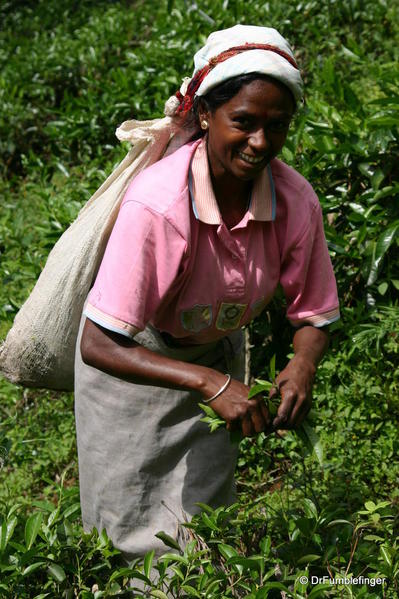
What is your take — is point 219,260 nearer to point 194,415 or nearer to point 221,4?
point 194,415

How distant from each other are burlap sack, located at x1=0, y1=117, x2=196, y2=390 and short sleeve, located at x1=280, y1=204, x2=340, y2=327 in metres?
0.43

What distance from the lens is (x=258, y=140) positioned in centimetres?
200

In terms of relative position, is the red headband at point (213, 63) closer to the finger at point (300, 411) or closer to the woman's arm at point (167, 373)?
the woman's arm at point (167, 373)

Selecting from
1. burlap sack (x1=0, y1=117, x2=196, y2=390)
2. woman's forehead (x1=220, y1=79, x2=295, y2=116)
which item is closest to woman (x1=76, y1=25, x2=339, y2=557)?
woman's forehead (x1=220, y1=79, x2=295, y2=116)

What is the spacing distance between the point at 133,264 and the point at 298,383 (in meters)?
0.49

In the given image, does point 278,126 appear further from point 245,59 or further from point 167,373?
point 167,373

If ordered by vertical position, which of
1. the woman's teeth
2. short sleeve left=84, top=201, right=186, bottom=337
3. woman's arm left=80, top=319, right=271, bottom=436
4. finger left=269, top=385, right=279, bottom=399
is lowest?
finger left=269, top=385, right=279, bottom=399

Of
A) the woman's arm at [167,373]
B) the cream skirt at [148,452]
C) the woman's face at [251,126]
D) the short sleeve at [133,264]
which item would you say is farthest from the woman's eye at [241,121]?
the cream skirt at [148,452]

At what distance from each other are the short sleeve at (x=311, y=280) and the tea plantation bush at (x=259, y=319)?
0.97 feet

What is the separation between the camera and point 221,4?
18.0ft

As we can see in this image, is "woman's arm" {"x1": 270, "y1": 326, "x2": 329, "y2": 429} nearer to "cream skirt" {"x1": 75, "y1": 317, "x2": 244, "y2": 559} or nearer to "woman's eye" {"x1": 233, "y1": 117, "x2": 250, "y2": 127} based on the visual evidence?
"cream skirt" {"x1": 75, "y1": 317, "x2": 244, "y2": 559}

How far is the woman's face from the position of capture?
6.47 feet

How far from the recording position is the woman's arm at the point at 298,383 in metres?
2.06

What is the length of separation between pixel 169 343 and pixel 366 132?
174 cm
